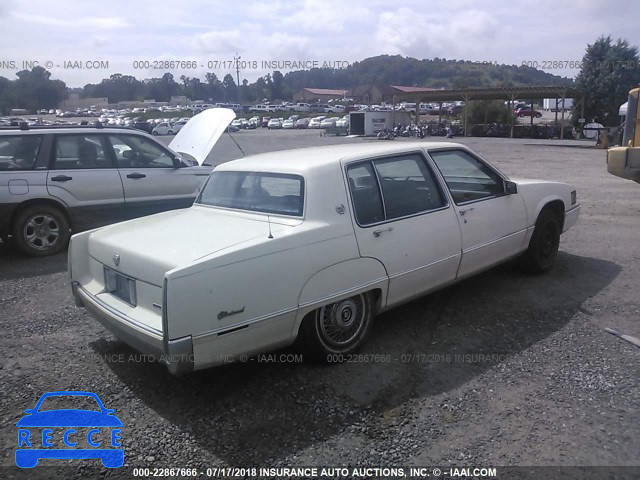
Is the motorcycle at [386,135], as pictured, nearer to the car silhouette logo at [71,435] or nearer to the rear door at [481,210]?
the rear door at [481,210]

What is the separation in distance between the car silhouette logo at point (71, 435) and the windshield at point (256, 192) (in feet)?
5.78

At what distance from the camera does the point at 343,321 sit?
3.82 meters

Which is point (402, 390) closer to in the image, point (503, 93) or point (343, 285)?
point (343, 285)

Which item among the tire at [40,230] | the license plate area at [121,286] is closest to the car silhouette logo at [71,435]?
the license plate area at [121,286]

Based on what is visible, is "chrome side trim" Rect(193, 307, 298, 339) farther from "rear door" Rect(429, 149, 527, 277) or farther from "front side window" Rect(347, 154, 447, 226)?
"rear door" Rect(429, 149, 527, 277)

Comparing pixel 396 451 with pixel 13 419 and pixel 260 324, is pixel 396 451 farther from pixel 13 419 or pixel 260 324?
pixel 13 419

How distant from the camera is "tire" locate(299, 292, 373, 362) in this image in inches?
144

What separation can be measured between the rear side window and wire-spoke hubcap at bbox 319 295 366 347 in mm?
5216

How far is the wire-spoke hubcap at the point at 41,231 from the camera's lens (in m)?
6.93

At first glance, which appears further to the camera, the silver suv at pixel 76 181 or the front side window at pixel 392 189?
the silver suv at pixel 76 181

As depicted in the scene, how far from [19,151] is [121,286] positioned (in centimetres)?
439

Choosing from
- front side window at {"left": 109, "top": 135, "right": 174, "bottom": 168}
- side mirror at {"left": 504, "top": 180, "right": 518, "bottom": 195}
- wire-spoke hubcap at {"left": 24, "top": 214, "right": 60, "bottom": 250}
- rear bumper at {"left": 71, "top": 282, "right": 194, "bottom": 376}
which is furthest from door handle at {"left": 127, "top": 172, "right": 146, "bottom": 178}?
side mirror at {"left": 504, "top": 180, "right": 518, "bottom": 195}

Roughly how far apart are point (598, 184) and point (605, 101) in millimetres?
34587

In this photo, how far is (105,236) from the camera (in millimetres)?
4055
